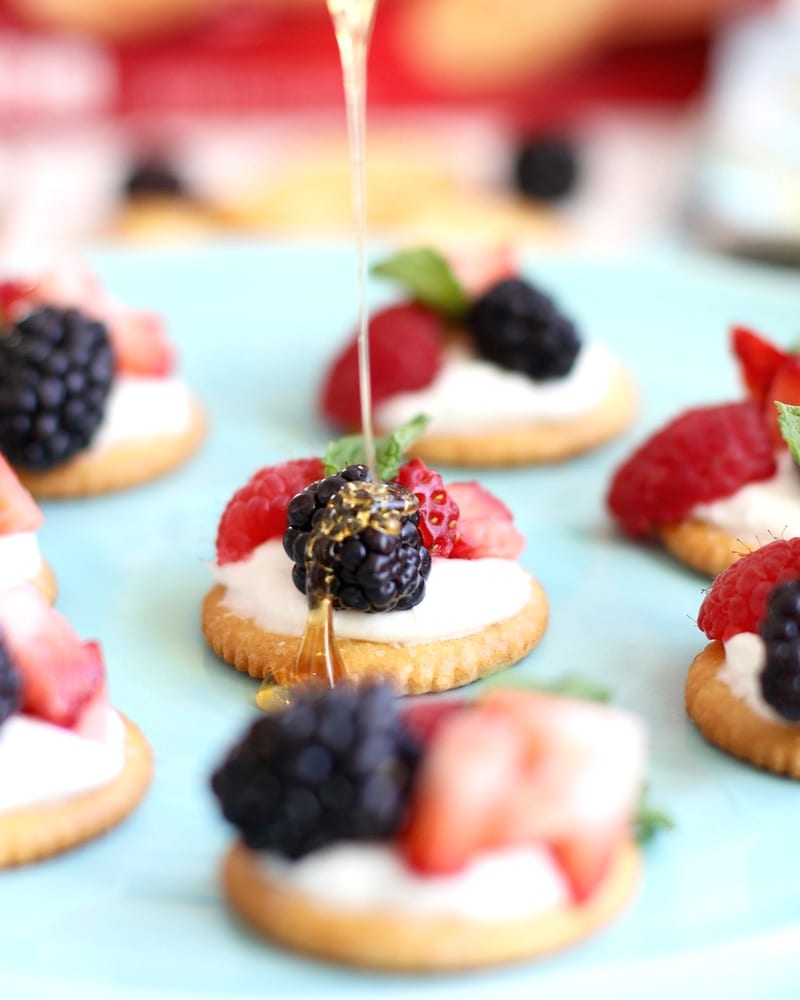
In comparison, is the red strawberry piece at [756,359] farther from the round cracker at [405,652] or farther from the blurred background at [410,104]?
the blurred background at [410,104]

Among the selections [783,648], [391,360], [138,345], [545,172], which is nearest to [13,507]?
[138,345]

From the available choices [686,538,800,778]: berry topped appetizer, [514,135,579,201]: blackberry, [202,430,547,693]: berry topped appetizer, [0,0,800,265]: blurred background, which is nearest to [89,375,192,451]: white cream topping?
[202,430,547,693]: berry topped appetizer

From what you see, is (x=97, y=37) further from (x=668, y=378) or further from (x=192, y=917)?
(x=192, y=917)

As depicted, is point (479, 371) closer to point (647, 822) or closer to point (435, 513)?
point (435, 513)

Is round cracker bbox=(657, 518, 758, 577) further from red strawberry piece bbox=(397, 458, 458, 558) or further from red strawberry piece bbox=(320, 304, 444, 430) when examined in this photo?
red strawberry piece bbox=(320, 304, 444, 430)

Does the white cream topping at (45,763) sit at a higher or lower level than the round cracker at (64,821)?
higher

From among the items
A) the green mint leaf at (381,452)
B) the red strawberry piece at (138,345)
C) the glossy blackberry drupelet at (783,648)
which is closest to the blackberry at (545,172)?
the red strawberry piece at (138,345)
